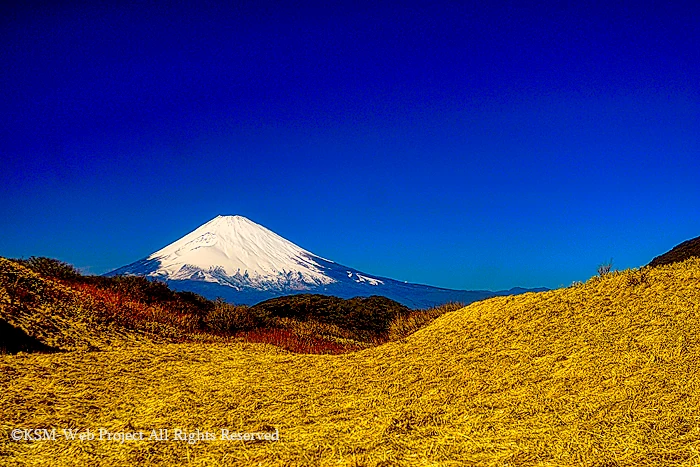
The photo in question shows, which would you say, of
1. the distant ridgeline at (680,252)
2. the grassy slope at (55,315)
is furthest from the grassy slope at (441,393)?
the distant ridgeline at (680,252)

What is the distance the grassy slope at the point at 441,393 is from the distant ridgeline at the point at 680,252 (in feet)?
41.3

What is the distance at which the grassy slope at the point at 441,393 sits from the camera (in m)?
4.97

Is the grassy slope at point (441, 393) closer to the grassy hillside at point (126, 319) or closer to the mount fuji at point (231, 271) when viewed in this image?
the grassy hillside at point (126, 319)

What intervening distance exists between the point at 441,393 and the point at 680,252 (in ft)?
60.7

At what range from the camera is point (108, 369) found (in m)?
8.41

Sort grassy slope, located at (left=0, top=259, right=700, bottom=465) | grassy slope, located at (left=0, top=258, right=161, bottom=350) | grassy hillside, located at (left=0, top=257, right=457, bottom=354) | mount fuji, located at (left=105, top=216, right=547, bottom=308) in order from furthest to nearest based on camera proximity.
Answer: mount fuji, located at (left=105, top=216, right=547, bottom=308)
grassy hillside, located at (left=0, top=257, right=457, bottom=354)
grassy slope, located at (left=0, top=258, right=161, bottom=350)
grassy slope, located at (left=0, top=259, right=700, bottom=465)

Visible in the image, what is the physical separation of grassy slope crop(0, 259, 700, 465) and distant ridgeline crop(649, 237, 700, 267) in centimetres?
1258

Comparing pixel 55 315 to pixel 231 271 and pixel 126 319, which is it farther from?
pixel 231 271

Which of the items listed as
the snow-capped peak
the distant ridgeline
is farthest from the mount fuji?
the distant ridgeline

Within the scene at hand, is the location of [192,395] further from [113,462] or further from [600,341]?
[600,341]

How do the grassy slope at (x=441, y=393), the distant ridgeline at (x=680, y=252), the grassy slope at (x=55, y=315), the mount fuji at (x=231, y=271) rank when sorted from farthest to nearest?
1. the mount fuji at (x=231, y=271)
2. the distant ridgeline at (x=680, y=252)
3. the grassy slope at (x=55, y=315)
4. the grassy slope at (x=441, y=393)

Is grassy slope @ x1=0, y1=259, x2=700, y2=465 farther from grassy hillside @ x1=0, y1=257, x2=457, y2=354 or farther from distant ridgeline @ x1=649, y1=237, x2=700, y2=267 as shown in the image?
distant ridgeline @ x1=649, y1=237, x2=700, y2=267

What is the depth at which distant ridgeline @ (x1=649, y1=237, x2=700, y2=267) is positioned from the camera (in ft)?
64.1

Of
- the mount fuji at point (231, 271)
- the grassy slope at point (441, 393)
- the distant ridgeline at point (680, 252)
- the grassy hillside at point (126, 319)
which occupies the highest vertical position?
the mount fuji at point (231, 271)
